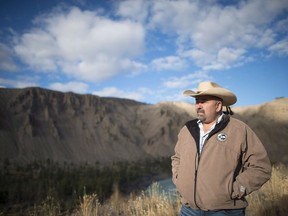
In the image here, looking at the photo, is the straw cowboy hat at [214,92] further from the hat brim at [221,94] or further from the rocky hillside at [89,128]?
the rocky hillside at [89,128]

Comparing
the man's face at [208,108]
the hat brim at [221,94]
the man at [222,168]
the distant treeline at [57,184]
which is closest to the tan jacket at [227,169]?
the man at [222,168]

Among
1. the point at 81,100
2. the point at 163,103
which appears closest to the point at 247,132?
the point at 81,100

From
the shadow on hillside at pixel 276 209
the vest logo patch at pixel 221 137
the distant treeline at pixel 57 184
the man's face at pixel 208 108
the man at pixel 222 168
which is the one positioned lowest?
the distant treeline at pixel 57 184

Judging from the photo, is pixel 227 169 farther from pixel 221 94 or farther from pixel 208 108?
pixel 221 94

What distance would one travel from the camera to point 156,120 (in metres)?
43.2

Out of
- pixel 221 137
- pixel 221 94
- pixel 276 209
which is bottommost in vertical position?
pixel 276 209

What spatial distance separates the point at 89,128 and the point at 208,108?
3278 cm

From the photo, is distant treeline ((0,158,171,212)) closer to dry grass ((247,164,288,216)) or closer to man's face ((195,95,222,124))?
dry grass ((247,164,288,216))

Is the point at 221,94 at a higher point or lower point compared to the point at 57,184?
higher

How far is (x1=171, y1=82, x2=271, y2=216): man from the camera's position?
2621 mm

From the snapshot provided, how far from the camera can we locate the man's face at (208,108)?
2967 millimetres

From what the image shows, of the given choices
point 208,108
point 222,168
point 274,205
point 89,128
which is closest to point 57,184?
point 274,205

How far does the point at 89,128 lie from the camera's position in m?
34.9

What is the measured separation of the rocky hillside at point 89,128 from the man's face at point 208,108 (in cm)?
2432
